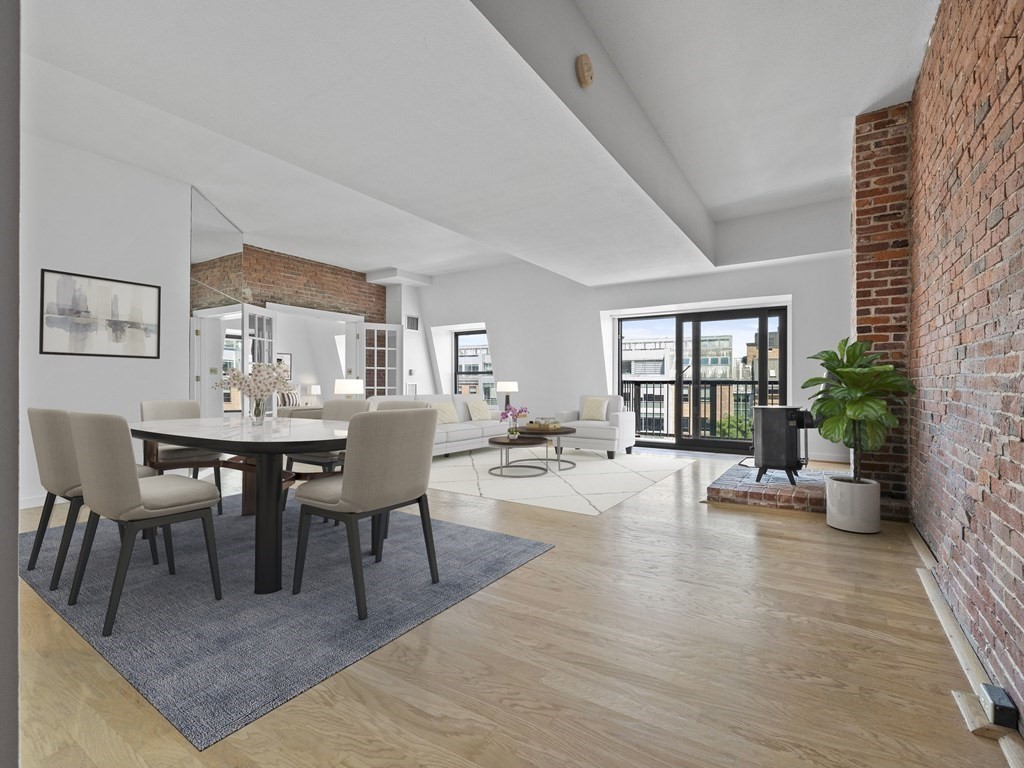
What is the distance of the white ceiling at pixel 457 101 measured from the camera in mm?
2117

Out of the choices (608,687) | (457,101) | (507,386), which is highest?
(457,101)

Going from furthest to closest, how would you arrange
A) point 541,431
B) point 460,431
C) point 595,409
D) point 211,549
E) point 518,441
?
point 595,409
point 460,431
point 541,431
point 518,441
point 211,549

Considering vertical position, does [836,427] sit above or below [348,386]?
below

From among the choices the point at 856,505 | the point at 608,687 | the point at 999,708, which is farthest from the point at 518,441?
the point at 999,708

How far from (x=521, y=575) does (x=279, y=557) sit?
1.18 m

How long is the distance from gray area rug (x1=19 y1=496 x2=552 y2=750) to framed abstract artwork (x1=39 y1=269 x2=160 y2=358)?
5.20ft

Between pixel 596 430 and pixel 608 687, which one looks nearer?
pixel 608 687

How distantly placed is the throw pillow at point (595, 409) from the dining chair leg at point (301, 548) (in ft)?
17.6

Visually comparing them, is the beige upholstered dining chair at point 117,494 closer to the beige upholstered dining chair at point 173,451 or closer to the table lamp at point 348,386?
the beige upholstered dining chair at point 173,451

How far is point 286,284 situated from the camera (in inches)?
297

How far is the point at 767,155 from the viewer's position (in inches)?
179

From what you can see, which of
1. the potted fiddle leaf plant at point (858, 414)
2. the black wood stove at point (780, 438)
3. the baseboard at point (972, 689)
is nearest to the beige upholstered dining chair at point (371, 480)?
the baseboard at point (972, 689)

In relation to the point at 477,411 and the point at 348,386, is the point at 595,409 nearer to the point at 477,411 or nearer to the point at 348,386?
the point at 477,411

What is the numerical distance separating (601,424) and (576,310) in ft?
6.58
